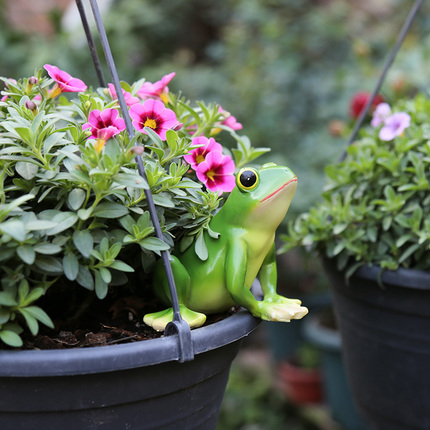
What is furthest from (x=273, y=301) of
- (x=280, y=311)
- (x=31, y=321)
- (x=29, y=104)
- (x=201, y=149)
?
(x=29, y=104)

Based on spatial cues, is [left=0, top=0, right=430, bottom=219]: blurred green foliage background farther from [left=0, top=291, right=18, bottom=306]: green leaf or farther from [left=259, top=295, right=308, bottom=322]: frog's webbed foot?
[left=0, top=291, right=18, bottom=306]: green leaf

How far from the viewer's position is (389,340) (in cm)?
123

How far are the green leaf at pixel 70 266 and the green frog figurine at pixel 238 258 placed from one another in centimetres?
16

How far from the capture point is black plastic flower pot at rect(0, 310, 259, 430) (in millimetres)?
696

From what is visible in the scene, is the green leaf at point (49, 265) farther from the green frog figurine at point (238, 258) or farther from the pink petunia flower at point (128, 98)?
the pink petunia flower at point (128, 98)

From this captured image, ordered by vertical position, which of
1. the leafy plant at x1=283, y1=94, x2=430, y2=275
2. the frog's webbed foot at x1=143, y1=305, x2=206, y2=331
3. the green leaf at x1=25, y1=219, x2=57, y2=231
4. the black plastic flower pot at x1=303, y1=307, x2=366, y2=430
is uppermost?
the green leaf at x1=25, y1=219, x2=57, y2=231

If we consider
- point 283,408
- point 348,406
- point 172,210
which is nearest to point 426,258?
point 172,210

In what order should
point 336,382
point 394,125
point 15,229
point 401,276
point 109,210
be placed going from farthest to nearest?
1. point 336,382
2. point 394,125
3. point 401,276
4. point 109,210
5. point 15,229

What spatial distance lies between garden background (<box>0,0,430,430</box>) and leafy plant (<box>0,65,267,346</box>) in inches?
52.3

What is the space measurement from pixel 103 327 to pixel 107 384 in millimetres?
176

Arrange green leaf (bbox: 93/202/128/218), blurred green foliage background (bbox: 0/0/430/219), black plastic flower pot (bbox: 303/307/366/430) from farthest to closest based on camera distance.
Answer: blurred green foliage background (bbox: 0/0/430/219), black plastic flower pot (bbox: 303/307/366/430), green leaf (bbox: 93/202/128/218)

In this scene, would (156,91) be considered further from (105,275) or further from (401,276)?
(401,276)

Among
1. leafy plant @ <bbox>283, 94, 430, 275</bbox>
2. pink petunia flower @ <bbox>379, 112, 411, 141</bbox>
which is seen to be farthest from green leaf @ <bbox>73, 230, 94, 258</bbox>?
pink petunia flower @ <bbox>379, 112, 411, 141</bbox>

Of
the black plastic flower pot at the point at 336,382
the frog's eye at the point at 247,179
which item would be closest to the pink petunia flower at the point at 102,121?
the frog's eye at the point at 247,179
